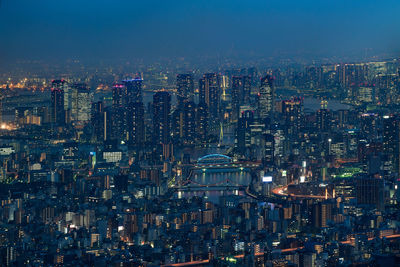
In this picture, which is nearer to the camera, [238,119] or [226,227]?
[226,227]

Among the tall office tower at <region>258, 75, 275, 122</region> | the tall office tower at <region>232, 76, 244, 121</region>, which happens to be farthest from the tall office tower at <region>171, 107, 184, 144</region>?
the tall office tower at <region>232, 76, 244, 121</region>

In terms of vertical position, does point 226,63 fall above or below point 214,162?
above

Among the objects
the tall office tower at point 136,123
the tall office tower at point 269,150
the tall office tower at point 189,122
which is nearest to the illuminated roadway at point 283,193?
the tall office tower at point 269,150

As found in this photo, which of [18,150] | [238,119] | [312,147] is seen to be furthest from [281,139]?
[18,150]

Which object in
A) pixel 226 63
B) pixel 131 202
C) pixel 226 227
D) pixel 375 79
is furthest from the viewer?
pixel 375 79

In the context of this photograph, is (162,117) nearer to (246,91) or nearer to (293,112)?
(293,112)

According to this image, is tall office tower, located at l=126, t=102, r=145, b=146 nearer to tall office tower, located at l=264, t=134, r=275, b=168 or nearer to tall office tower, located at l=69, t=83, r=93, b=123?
tall office tower, located at l=69, t=83, r=93, b=123

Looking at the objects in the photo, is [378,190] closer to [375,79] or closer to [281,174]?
[281,174]
